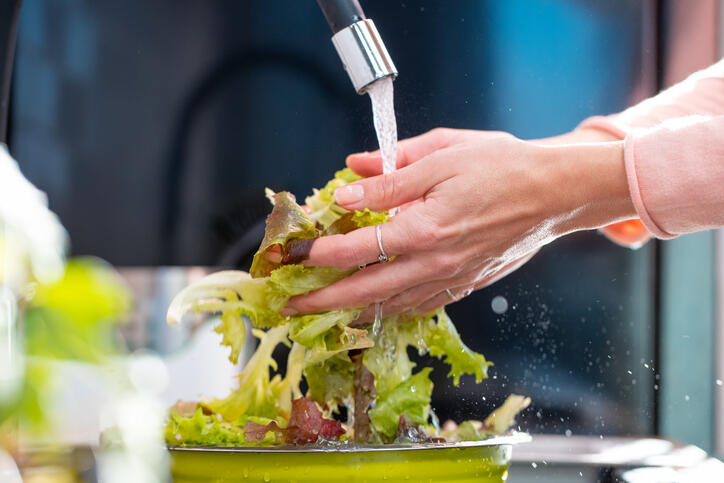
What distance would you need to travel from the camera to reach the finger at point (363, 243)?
695 millimetres

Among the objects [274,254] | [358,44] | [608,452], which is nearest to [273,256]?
[274,254]

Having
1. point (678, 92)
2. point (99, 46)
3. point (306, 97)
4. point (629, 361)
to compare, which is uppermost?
point (99, 46)

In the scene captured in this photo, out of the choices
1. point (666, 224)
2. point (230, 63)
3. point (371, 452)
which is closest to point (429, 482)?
point (371, 452)

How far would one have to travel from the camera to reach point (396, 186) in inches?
28.0

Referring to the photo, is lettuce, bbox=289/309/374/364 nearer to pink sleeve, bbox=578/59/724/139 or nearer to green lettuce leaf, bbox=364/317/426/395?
green lettuce leaf, bbox=364/317/426/395

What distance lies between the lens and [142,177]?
143cm

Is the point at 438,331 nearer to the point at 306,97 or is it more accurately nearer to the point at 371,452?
the point at 371,452

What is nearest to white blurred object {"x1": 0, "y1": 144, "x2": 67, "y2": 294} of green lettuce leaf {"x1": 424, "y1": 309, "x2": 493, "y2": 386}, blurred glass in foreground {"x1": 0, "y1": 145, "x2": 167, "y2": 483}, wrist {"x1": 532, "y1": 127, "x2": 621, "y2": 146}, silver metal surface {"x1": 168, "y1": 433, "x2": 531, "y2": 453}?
blurred glass in foreground {"x1": 0, "y1": 145, "x2": 167, "y2": 483}

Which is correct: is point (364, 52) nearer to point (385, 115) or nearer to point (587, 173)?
point (385, 115)

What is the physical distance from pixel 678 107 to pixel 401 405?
593mm

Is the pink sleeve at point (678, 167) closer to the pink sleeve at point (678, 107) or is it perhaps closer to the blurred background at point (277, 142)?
the pink sleeve at point (678, 107)

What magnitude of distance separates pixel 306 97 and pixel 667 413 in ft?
2.89

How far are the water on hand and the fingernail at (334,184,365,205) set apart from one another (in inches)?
2.3

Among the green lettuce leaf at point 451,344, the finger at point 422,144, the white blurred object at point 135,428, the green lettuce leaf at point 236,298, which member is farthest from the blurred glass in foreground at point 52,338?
the finger at point 422,144
